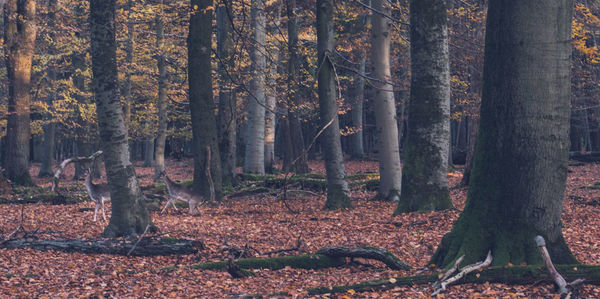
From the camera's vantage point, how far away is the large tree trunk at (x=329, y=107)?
1375cm

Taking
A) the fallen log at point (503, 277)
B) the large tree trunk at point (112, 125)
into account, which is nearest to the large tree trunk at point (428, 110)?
the fallen log at point (503, 277)

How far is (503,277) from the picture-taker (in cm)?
622

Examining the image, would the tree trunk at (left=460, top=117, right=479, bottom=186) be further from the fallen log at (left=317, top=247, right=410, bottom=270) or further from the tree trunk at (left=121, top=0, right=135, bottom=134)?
the tree trunk at (left=121, top=0, right=135, bottom=134)

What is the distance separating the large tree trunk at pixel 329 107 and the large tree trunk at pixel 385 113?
1878 millimetres

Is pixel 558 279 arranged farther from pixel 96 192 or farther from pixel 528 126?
pixel 96 192

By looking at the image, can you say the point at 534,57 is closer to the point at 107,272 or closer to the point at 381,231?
the point at 381,231

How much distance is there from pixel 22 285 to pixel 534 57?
699 cm

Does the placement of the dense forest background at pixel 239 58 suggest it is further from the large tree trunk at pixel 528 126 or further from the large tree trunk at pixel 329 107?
the large tree trunk at pixel 528 126

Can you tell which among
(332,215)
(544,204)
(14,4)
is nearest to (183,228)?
(332,215)

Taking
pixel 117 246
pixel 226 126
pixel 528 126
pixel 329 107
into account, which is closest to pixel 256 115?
pixel 226 126

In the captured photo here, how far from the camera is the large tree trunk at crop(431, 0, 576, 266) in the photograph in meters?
6.35

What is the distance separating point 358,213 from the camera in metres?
13.4

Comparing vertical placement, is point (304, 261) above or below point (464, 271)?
below

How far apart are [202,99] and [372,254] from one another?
9445mm
